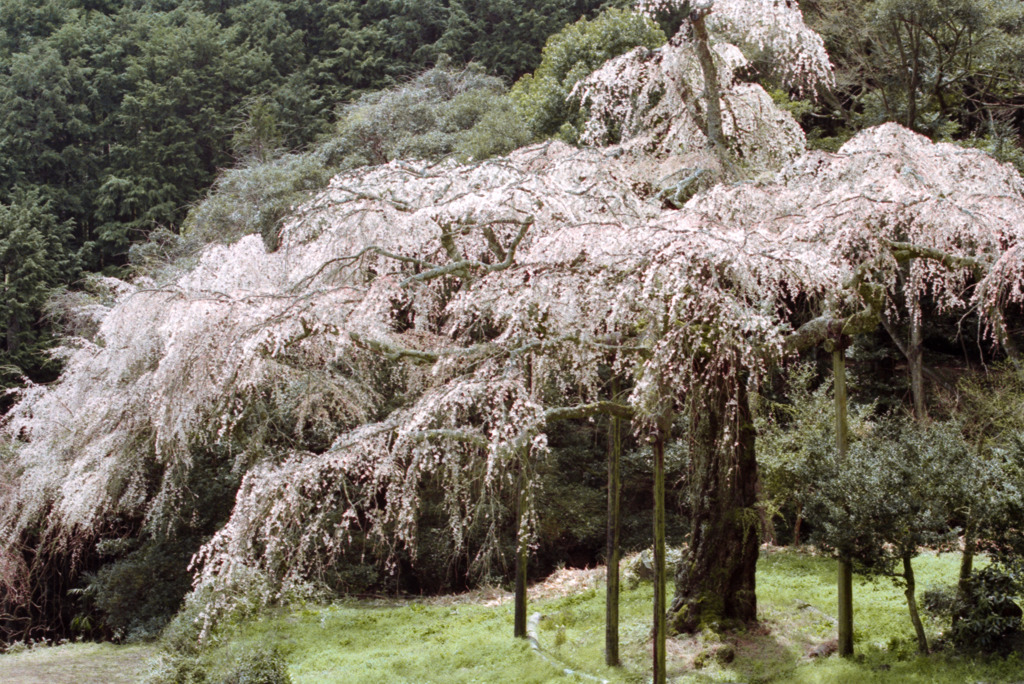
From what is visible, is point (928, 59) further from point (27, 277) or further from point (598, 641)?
point (27, 277)

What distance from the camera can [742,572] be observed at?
19.8 feet

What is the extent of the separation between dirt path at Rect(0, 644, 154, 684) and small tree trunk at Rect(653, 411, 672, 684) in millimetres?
4235

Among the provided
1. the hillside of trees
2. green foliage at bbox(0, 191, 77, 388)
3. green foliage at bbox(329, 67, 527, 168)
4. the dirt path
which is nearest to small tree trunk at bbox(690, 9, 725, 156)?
the hillside of trees

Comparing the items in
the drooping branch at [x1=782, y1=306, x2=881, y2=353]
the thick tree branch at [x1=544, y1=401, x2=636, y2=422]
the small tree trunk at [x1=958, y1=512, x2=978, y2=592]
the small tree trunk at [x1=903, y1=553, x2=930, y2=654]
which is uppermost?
the drooping branch at [x1=782, y1=306, x2=881, y2=353]

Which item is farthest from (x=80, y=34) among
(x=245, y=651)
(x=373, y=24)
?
(x=245, y=651)

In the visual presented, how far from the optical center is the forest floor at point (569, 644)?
5293mm

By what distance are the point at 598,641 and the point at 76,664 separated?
15.9 ft

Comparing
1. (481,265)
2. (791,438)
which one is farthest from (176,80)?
(791,438)

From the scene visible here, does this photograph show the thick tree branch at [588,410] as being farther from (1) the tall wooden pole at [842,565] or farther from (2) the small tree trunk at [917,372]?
(2) the small tree trunk at [917,372]

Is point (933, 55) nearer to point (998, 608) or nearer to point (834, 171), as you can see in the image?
point (834, 171)

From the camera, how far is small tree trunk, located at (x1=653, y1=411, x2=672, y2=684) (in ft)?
15.4

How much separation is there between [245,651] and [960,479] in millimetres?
4747

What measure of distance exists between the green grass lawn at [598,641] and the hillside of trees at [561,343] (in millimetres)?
250

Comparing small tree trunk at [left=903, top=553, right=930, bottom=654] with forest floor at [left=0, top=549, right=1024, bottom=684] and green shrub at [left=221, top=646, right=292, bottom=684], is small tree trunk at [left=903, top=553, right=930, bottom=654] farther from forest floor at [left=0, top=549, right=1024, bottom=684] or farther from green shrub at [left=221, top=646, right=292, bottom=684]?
green shrub at [left=221, top=646, right=292, bottom=684]
